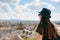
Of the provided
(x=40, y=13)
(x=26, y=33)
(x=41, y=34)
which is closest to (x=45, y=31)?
(x=41, y=34)

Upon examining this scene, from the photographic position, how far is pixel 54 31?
8.40ft

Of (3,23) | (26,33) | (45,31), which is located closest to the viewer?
(45,31)

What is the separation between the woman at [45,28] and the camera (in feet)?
8.27

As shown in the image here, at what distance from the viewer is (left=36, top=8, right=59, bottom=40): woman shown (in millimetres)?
2520

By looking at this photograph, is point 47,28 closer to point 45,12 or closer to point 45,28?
point 45,28

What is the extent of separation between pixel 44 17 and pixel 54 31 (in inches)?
8.0

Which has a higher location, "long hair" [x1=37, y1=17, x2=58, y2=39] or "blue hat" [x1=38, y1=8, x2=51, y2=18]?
"blue hat" [x1=38, y1=8, x2=51, y2=18]

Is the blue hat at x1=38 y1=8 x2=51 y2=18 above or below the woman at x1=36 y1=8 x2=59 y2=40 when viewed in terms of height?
above

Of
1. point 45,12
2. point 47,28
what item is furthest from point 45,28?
point 45,12

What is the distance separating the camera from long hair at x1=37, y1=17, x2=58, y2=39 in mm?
2516

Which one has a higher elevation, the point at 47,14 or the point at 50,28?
the point at 47,14

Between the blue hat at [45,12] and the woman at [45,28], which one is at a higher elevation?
the blue hat at [45,12]

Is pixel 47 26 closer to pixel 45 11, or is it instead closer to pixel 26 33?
pixel 45 11

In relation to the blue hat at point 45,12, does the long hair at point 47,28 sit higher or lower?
lower
